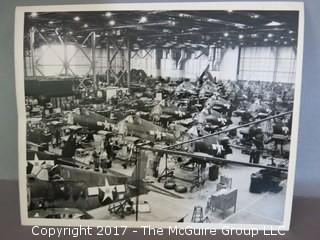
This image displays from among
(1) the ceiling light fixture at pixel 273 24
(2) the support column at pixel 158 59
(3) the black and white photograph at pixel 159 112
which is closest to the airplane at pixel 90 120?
(3) the black and white photograph at pixel 159 112

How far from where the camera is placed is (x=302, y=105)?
0.61m

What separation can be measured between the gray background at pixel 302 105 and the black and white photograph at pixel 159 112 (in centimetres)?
3

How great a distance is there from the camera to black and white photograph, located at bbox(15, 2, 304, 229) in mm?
581

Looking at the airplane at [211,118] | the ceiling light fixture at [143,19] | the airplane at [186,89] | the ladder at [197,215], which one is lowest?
the ladder at [197,215]

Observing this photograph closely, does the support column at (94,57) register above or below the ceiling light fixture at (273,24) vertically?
below

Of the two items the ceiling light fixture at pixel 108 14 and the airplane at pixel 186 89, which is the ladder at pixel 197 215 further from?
the ceiling light fixture at pixel 108 14

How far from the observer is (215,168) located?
1.99ft

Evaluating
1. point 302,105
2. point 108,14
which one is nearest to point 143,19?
point 108,14

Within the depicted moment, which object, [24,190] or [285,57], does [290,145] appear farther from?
[24,190]

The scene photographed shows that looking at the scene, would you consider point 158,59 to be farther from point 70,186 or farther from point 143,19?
point 70,186

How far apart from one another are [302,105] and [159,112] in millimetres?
237

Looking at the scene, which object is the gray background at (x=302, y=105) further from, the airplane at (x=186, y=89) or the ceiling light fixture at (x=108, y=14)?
the airplane at (x=186, y=89)

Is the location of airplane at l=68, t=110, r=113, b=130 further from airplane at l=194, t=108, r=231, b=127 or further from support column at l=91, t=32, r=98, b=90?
airplane at l=194, t=108, r=231, b=127

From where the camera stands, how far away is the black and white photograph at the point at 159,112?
58 cm
